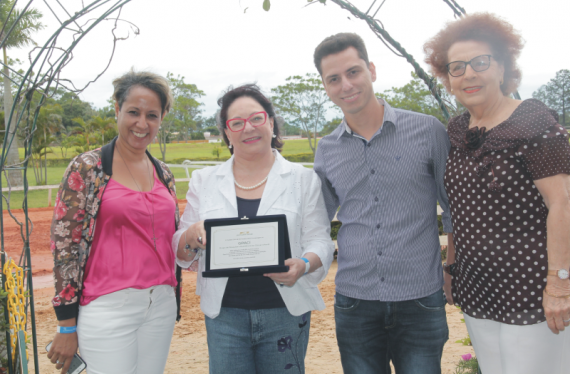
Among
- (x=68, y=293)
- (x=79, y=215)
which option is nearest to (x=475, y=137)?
(x=79, y=215)

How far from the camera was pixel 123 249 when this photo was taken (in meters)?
2.52

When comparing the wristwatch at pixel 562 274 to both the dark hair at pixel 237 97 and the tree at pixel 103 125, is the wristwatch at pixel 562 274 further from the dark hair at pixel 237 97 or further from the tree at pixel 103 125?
the tree at pixel 103 125

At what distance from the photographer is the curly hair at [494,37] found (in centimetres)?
218

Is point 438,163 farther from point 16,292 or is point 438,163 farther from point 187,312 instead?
point 187,312

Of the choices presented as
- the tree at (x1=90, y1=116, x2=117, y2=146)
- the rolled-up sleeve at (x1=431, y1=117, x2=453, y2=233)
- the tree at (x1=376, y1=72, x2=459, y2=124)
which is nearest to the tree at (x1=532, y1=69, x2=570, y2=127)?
the tree at (x1=376, y1=72, x2=459, y2=124)

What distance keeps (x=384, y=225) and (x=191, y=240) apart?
1069mm

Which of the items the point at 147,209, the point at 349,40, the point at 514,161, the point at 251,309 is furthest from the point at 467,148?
the point at 147,209

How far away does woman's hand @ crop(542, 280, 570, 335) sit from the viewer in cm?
188

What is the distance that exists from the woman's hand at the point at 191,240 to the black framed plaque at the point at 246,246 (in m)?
0.06

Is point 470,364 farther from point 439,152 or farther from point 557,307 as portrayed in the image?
point 439,152

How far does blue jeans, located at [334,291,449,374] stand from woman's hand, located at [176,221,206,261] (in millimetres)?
885

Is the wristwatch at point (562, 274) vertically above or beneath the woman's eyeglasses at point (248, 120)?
beneath

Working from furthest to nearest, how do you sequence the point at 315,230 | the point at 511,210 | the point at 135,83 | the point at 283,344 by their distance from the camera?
the point at 135,83
the point at 315,230
the point at 283,344
the point at 511,210


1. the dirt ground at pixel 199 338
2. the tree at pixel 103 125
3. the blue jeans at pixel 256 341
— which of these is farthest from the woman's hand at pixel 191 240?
the tree at pixel 103 125
